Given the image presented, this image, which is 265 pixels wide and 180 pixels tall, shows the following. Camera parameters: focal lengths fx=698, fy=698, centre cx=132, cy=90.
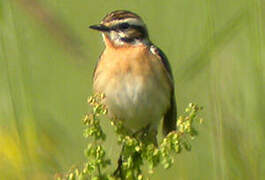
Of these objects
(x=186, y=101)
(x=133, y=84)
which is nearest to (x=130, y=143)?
(x=186, y=101)

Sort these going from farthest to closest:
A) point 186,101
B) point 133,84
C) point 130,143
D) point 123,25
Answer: point 123,25 < point 133,84 < point 186,101 < point 130,143

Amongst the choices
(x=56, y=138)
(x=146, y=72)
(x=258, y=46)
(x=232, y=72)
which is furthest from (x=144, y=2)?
(x=258, y=46)

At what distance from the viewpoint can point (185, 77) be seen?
3.16 metres

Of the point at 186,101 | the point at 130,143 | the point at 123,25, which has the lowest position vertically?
the point at 186,101

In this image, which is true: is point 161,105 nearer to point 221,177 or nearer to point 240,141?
point 240,141

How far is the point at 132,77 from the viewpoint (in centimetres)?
454

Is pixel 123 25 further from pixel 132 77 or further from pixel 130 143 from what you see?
pixel 130 143

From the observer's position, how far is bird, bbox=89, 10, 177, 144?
455 centimetres

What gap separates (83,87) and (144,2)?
3.08 feet

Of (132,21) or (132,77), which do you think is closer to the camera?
(132,77)

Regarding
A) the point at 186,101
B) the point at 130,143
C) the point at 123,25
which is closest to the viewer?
the point at 130,143

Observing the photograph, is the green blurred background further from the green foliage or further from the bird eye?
the bird eye

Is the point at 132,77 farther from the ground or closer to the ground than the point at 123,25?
closer to the ground

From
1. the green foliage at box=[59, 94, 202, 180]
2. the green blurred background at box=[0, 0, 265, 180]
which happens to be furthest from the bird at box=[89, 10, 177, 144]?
the green foliage at box=[59, 94, 202, 180]
